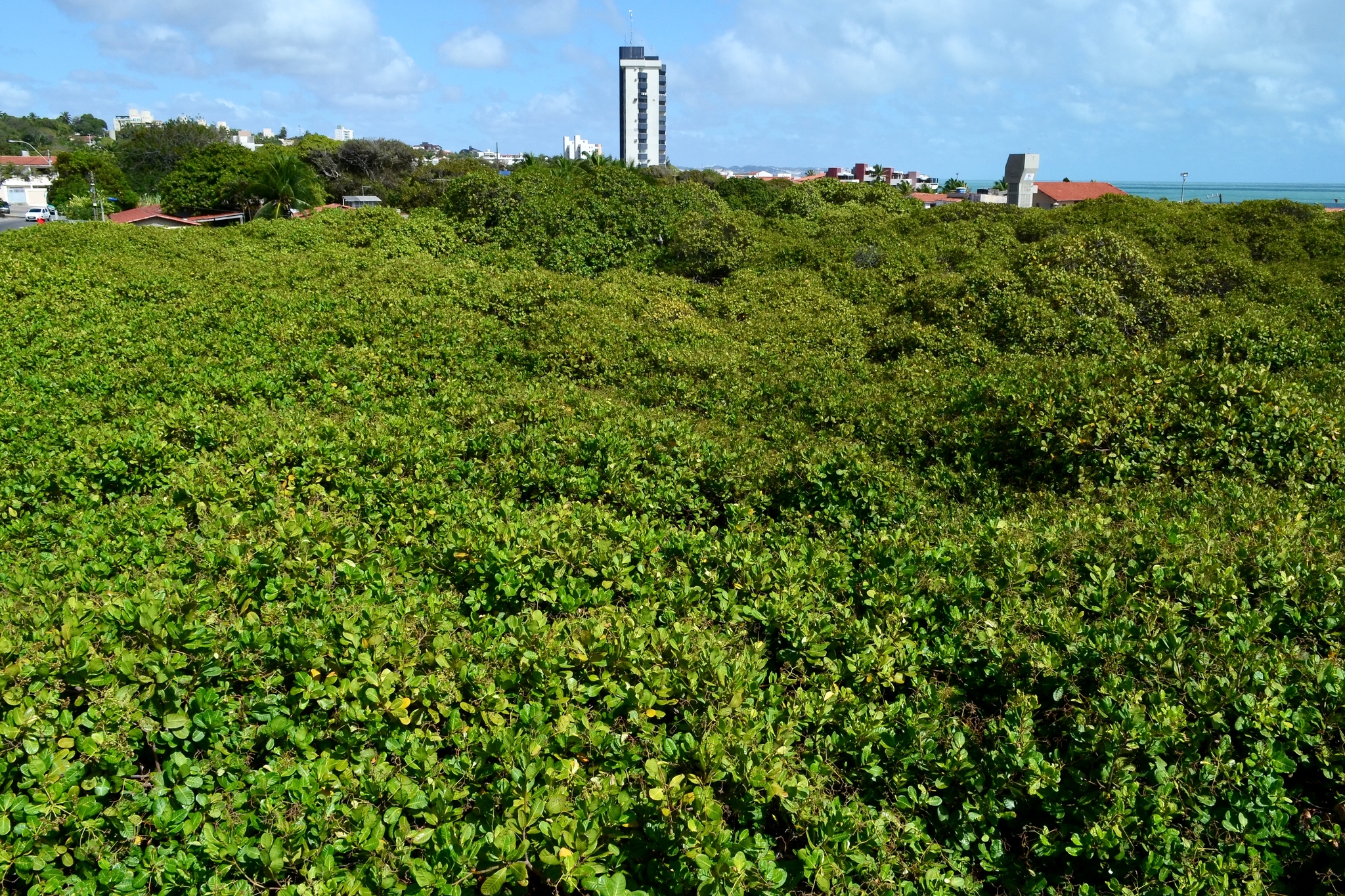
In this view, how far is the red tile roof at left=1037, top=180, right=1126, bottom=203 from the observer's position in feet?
161

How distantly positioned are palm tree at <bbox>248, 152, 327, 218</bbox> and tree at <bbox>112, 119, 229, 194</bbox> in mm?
33833

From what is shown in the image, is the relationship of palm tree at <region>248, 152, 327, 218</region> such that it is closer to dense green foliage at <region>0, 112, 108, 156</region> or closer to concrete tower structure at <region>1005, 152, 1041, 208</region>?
concrete tower structure at <region>1005, 152, 1041, 208</region>

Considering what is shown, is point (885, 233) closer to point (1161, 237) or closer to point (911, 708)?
point (1161, 237)

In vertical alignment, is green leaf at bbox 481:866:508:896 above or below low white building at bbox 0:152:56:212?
below

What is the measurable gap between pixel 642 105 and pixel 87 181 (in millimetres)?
86563

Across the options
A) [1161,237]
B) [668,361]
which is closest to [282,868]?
[668,361]

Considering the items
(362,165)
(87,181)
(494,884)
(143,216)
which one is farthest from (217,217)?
(494,884)

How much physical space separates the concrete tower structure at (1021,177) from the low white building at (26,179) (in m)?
71.8

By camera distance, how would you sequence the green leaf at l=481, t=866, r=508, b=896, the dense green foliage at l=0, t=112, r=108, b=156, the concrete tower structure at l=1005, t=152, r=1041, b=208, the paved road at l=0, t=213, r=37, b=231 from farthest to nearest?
1. the dense green foliage at l=0, t=112, r=108, b=156
2. the paved road at l=0, t=213, r=37, b=231
3. the concrete tower structure at l=1005, t=152, r=1041, b=208
4. the green leaf at l=481, t=866, r=508, b=896

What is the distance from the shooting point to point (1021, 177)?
30766 millimetres

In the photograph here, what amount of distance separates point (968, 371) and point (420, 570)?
7.58 metres

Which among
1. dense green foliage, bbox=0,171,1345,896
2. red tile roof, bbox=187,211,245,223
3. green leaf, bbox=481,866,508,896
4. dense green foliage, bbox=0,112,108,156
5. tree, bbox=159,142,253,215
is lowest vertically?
green leaf, bbox=481,866,508,896

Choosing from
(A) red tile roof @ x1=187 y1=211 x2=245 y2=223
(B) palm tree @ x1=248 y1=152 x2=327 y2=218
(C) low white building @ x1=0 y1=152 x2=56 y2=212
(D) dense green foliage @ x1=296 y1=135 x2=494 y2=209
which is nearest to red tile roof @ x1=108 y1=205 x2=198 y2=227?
(A) red tile roof @ x1=187 y1=211 x2=245 y2=223

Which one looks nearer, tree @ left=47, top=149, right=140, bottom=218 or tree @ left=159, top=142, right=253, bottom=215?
tree @ left=159, top=142, right=253, bottom=215
